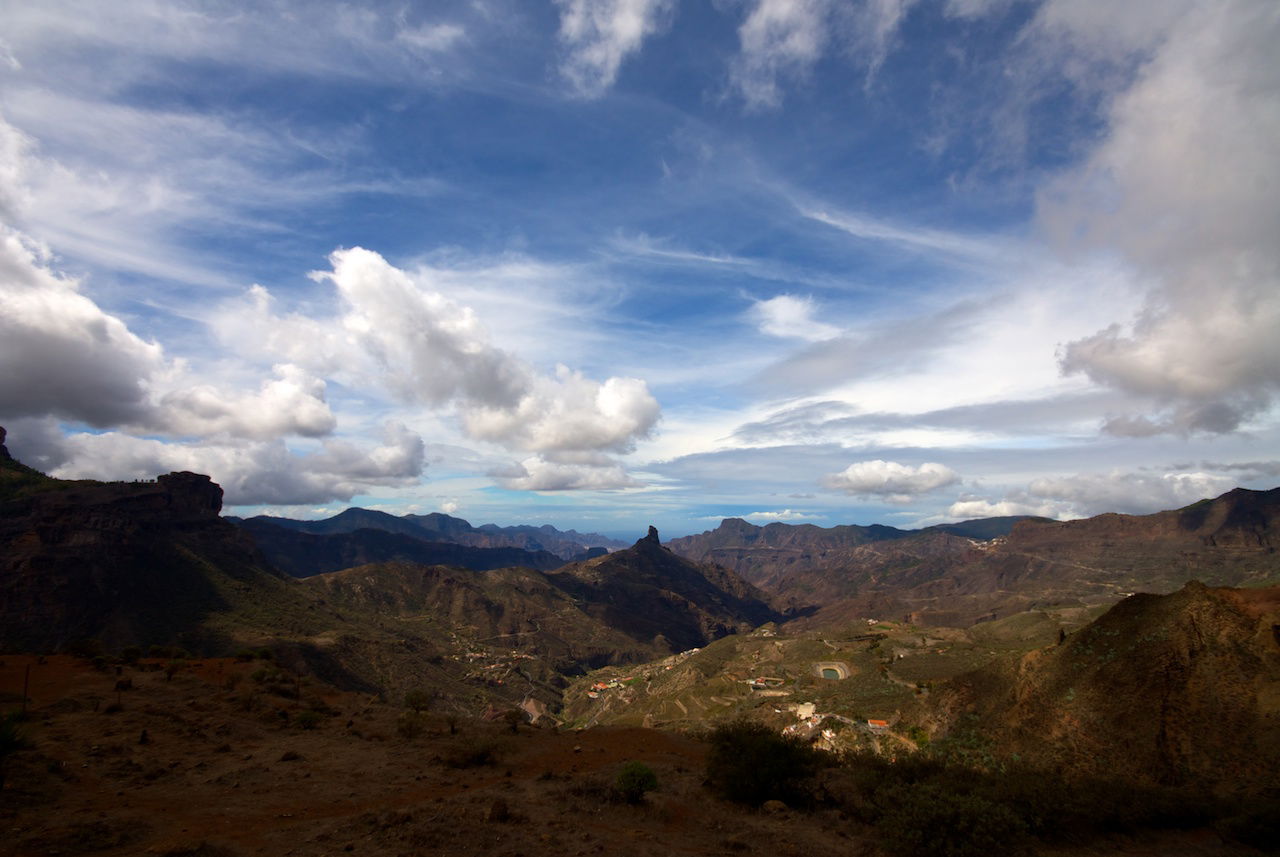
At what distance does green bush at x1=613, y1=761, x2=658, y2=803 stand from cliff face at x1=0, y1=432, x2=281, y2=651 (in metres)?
141

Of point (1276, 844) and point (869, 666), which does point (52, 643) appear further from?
point (1276, 844)

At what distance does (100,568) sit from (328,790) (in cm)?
18584

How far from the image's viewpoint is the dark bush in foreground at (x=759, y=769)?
2569 centimetres

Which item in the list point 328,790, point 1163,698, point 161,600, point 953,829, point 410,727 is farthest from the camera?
point 161,600

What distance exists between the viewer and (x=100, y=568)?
151250 mm

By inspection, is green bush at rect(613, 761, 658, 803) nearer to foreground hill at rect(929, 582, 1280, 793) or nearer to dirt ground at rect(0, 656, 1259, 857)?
dirt ground at rect(0, 656, 1259, 857)

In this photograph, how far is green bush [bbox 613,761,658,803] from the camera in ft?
80.4

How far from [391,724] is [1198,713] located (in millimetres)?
47236

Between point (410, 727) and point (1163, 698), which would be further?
point (410, 727)

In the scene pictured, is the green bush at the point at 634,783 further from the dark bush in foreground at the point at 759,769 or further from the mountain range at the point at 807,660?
the mountain range at the point at 807,660

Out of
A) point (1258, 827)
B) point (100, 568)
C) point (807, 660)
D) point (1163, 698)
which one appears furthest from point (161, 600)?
point (1258, 827)

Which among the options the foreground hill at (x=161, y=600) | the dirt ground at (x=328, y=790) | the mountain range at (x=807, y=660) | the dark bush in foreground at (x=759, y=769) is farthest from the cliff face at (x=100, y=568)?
the dark bush in foreground at (x=759, y=769)

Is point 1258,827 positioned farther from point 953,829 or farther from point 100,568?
point 100,568

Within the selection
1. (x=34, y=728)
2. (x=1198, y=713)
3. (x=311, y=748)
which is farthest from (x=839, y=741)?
(x=34, y=728)
